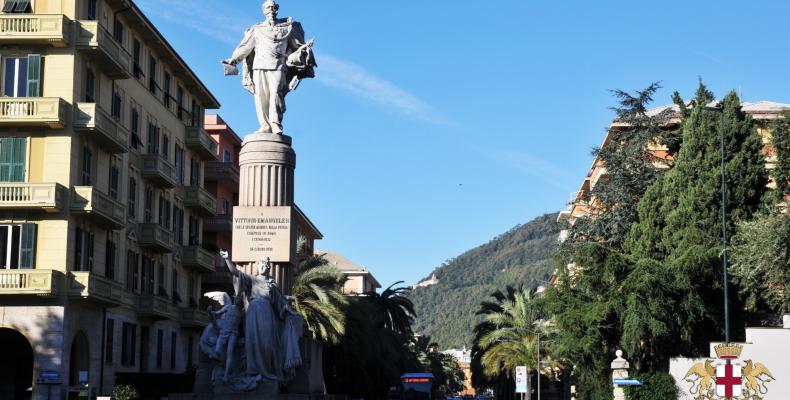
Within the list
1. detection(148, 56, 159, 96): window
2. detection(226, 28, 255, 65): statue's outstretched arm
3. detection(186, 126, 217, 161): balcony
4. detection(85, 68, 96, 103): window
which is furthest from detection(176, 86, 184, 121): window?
detection(226, 28, 255, 65): statue's outstretched arm

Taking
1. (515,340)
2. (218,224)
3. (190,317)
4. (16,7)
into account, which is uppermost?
(16,7)

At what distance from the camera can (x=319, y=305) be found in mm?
48531

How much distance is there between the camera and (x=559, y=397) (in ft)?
271

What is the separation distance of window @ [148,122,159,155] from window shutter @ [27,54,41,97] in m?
10.9

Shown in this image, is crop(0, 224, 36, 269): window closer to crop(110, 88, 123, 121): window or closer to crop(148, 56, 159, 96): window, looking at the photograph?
crop(110, 88, 123, 121): window

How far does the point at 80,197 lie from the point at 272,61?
2005 centimetres

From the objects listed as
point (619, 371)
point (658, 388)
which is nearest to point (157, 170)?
point (619, 371)

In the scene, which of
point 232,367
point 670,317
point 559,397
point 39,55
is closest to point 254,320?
point 232,367

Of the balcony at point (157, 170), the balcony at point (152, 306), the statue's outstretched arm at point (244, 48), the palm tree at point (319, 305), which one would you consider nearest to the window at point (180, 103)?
the balcony at point (157, 170)

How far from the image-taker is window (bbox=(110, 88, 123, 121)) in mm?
44906

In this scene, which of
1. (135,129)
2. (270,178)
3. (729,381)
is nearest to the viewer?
(270,178)

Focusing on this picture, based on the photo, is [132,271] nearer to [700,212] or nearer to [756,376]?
[700,212]

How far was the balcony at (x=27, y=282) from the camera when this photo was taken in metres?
37.6

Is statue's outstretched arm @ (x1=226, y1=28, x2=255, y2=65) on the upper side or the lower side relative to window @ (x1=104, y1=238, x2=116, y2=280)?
upper
